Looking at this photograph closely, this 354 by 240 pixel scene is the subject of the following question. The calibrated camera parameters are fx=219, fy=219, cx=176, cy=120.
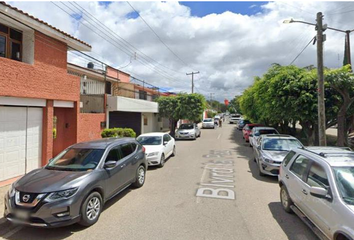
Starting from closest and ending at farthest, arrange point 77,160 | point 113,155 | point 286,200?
point 286,200
point 77,160
point 113,155

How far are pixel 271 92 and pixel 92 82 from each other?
11.6 metres

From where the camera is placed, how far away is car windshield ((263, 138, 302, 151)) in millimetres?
8625

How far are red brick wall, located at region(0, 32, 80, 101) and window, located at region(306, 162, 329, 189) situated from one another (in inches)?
329

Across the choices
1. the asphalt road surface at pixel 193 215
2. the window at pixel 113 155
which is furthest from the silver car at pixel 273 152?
the window at pixel 113 155

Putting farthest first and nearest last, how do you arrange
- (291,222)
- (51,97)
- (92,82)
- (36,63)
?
(92,82) < (51,97) < (36,63) < (291,222)

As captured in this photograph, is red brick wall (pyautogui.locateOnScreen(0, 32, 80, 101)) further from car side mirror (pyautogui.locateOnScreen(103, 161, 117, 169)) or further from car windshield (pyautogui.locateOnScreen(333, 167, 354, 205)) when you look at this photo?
car windshield (pyautogui.locateOnScreen(333, 167, 354, 205))

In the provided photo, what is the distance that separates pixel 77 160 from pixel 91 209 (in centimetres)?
134

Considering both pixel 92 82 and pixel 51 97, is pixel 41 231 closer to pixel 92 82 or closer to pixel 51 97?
pixel 51 97

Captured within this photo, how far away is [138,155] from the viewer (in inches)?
268

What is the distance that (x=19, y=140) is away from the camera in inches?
295

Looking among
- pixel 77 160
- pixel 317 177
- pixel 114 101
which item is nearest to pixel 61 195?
pixel 77 160

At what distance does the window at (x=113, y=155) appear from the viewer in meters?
5.39

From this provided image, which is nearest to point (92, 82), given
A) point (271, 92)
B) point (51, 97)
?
point (51, 97)

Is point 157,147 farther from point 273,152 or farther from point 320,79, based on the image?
point 320,79
